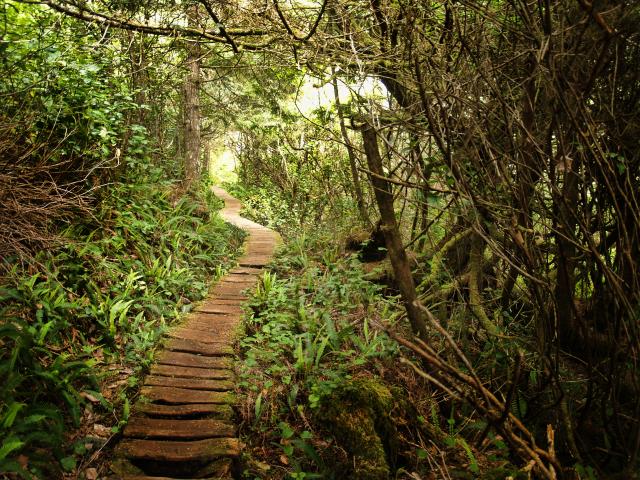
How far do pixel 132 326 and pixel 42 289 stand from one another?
106 centimetres

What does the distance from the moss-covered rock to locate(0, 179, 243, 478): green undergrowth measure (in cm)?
206

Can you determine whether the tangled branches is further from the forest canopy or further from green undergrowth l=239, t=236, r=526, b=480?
green undergrowth l=239, t=236, r=526, b=480

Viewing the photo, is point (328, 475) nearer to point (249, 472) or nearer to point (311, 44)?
point (249, 472)

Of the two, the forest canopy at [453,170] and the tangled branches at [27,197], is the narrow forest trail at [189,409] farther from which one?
the tangled branches at [27,197]

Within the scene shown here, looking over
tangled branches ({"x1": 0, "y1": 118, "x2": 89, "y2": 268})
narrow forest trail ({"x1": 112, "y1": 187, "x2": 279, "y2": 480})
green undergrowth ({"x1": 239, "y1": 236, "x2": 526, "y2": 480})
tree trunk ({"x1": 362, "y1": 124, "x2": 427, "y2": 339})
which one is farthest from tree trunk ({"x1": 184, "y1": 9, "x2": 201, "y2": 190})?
tree trunk ({"x1": 362, "y1": 124, "x2": 427, "y2": 339})

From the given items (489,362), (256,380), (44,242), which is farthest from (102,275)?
(489,362)

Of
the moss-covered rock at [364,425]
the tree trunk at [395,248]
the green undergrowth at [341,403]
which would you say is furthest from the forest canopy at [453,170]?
the moss-covered rock at [364,425]

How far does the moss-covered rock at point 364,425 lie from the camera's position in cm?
359

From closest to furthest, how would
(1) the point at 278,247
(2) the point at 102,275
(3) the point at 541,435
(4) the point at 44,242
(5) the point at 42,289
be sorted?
(3) the point at 541,435
(5) the point at 42,289
(4) the point at 44,242
(2) the point at 102,275
(1) the point at 278,247

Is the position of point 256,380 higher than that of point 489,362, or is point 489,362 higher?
point 489,362

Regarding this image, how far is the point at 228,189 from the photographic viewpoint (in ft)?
58.6

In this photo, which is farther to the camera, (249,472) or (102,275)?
(102,275)

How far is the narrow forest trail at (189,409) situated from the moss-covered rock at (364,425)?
3.04 ft

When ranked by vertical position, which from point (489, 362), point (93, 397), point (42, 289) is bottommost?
point (93, 397)
